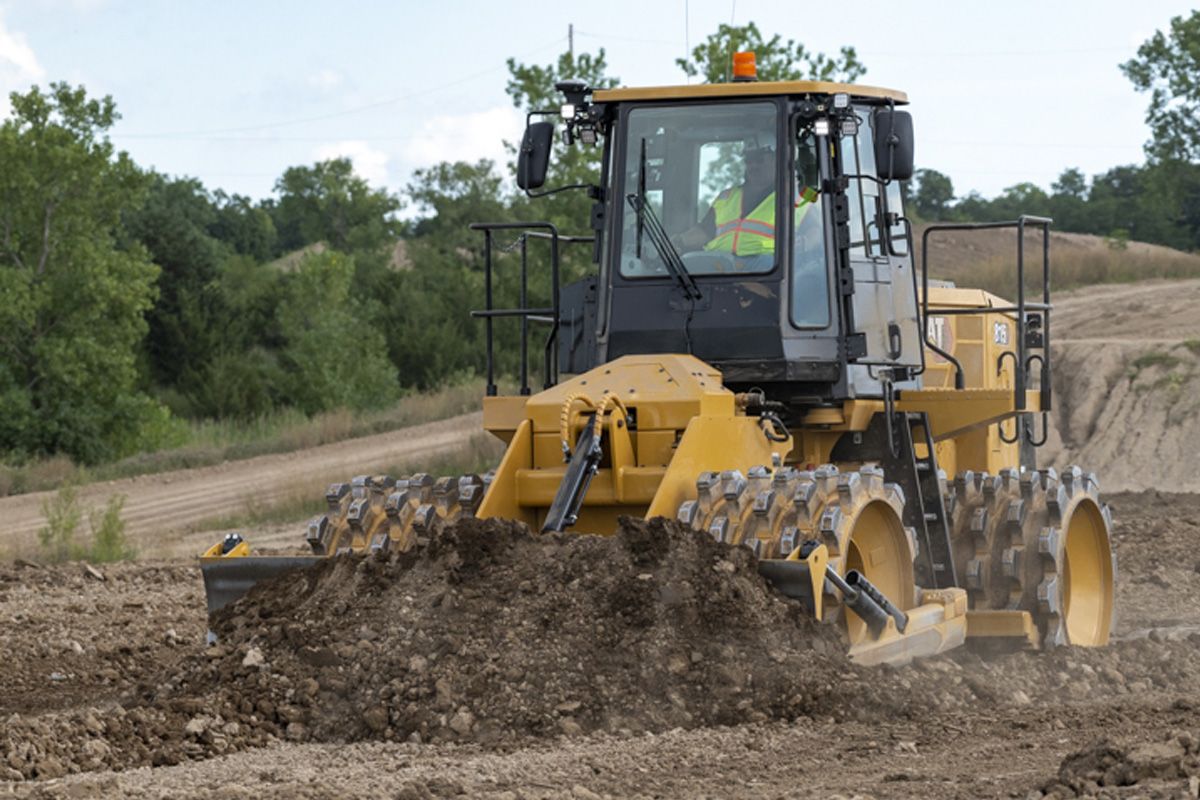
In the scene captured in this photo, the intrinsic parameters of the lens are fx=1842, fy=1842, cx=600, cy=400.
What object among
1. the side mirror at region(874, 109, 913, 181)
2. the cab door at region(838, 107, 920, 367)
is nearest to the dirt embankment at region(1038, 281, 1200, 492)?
the cab door at region(838, 107, 920, 367)

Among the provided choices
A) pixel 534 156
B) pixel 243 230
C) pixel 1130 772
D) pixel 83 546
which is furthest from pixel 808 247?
pixel 243 230

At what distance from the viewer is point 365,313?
49.8 metres

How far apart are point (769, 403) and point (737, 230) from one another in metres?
0.93

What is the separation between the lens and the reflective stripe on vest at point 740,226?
968cm

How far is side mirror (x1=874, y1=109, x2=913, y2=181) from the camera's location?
9.26 meters

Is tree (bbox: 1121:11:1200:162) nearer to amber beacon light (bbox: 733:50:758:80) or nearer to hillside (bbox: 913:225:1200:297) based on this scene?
hillside (bbox: 913:225:1200:297)

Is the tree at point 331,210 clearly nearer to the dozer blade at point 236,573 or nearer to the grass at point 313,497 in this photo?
the grass at point 313,497

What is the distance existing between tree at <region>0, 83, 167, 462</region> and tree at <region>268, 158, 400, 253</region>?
45412mm

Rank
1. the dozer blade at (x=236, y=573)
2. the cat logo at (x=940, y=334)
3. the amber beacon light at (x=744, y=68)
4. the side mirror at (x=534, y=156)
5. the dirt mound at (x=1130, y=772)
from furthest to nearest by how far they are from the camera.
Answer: the cat logo at (x=940, y=334)
the amber beacon light at (x=744, y=68)
the side mirror at (x=534, y=156)
the dozer blade at (x=236, y=573)
the dirt mound at (x=1130, y=772)

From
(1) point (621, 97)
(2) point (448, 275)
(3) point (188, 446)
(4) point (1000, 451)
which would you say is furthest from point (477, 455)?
(2) point (448, 275)

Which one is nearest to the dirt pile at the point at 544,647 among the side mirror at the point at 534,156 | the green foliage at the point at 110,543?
the side mirror at the point at 534,156

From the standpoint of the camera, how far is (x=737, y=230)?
9766 millimetres

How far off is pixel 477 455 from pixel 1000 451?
598 inches

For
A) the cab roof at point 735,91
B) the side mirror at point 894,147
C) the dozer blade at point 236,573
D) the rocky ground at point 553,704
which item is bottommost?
the rocky ground at point 553,704
